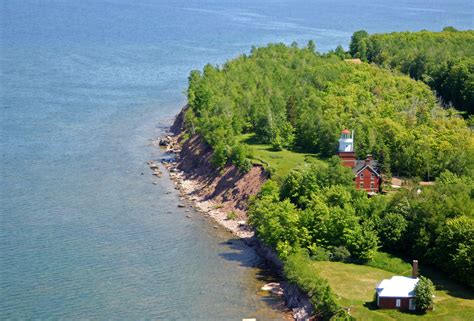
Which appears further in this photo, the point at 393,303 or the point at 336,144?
the point at 336,144

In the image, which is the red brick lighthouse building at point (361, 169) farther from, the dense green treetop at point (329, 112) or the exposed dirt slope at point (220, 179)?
the exposed dirt slope at point (220, 179)

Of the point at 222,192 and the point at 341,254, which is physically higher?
the point at 341,254

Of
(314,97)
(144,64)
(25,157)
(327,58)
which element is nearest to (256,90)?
(314,97)

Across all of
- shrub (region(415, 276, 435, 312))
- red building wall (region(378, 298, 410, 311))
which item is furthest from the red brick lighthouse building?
shrub (region(415, 276, 435, 312))

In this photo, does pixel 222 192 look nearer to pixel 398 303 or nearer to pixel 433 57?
pixel 398 303

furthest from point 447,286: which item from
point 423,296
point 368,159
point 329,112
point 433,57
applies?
point 433,57

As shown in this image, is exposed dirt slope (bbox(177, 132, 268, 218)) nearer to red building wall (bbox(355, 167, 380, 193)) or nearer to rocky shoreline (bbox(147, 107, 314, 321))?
rocky shoreline (bbox(147, 107, 314, 321))
